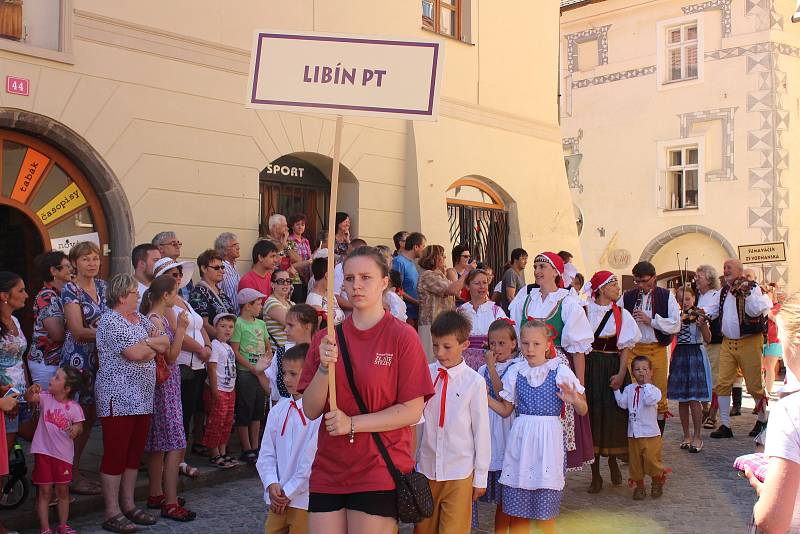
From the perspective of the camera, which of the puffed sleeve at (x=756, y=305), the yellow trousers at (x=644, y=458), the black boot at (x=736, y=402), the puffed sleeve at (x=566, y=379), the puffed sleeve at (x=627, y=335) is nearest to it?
the puffed sleeve at (x=566, y=379)

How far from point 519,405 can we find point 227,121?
6.00 metres

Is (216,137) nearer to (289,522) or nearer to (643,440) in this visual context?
(643,440)

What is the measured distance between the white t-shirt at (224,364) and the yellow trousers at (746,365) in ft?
19.4

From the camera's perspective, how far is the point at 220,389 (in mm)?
7379

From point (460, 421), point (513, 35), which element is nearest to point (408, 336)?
point (460, 421)

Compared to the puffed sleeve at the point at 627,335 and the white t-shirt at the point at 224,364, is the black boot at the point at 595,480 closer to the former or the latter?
the puffed sleeve at the point at 627,335

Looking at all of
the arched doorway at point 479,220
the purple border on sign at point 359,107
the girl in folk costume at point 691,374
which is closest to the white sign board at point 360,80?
the purple border on sign at point 359,107

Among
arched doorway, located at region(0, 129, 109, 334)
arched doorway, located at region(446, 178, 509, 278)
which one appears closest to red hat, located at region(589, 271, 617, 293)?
arched doorway, located at region(0, 129, 109, 334)

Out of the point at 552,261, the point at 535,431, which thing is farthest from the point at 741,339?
the point at 535,431

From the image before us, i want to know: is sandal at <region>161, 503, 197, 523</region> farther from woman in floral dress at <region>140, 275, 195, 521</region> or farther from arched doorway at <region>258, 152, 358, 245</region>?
arched doorway at <region>258, 152, 358, 245</region>

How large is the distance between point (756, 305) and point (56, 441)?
7742 mm

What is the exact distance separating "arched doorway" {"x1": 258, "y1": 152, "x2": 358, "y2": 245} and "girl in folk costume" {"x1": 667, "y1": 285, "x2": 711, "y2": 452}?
4530 millimetres

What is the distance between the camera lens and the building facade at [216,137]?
29.1ft

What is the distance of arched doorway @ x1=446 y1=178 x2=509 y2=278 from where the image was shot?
45.3 feet
